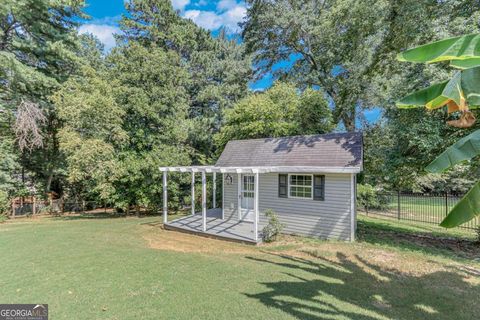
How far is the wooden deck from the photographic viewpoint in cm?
941

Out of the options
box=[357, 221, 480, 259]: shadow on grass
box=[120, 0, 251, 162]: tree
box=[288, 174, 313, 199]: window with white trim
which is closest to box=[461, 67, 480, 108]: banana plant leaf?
box=[288, 174, 313, 199]: window with white trim

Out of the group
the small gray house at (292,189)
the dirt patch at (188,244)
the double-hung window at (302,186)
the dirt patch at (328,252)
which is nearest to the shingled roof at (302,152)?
the small gray house at (292,189)

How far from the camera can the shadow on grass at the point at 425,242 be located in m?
8.46

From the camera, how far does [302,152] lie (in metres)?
11.0

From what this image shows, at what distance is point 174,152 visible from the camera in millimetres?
15547

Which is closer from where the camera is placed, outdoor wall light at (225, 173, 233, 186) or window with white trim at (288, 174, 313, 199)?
window with white trim at (288, 174, 313, 199)

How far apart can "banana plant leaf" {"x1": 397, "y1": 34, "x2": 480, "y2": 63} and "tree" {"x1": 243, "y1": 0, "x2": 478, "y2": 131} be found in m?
8.22

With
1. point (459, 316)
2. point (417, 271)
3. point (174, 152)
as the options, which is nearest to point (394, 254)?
point (417, 271)

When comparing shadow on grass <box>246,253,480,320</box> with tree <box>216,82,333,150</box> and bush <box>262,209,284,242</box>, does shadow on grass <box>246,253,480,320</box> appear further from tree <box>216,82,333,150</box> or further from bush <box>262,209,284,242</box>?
tree <box>216,82,333,150</box>

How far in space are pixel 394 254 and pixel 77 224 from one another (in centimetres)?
1373

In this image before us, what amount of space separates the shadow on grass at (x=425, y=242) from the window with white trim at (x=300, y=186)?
2.48 meters

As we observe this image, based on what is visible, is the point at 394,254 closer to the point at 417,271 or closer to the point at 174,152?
the point at 417,271

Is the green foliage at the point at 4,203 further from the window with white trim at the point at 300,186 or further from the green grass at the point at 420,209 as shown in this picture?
the green grass at the point at 420,209

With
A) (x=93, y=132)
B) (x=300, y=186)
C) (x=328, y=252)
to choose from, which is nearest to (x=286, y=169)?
(x=300, y=186)
